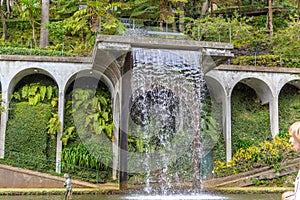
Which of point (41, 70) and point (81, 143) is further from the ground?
point (41, 70)

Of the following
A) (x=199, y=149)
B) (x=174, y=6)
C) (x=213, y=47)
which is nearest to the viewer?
(x=213, y=47)

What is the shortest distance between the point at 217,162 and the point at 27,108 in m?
9.11

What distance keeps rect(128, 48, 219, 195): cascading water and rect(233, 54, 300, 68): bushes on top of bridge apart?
4461 millimetres

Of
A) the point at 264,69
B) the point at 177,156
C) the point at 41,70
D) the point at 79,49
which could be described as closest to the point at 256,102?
the point at 264,69

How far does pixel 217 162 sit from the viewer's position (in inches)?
694

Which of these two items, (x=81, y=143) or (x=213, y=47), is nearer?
(x=213, y=47)

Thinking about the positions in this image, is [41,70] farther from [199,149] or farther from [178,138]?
[199,149]

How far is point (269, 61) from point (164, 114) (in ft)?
A: 21.7

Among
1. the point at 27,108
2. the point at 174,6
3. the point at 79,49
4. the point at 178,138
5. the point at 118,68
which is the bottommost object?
the point at 178,138

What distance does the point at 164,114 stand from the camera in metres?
17.7

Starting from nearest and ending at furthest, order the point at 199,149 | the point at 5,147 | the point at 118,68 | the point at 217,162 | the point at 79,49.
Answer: the point at 118,68
the point at 199,149
the point at 5,147
the point at 217,162
the point at 79,49

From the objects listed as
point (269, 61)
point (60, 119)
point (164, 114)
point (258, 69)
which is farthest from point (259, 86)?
point (60, 119)

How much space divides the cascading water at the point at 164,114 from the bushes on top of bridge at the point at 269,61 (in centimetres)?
446

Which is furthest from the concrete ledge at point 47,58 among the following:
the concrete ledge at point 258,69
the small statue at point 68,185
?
the small statue at point 68,185
